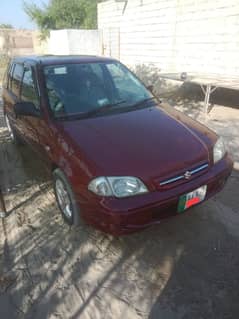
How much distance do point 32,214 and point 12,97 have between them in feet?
6.62

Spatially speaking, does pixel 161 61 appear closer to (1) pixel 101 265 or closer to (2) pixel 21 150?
(2) pixel 21 150

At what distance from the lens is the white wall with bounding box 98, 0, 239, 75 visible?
23.6 feet

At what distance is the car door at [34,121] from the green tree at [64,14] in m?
18.9

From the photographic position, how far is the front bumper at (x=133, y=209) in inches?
79.3

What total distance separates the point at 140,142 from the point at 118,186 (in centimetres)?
53

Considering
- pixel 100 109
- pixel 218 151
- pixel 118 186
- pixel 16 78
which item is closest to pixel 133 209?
pixel 118 186

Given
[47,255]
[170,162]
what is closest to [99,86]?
[170,162]

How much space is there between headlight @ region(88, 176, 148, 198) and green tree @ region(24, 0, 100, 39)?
20.8 meters

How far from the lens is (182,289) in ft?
6.77

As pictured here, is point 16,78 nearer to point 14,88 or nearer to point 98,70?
point 14,88

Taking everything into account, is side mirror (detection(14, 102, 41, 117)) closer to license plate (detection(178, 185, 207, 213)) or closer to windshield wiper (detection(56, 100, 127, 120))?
windshield wiper (detection(56, 100, 127, 120))

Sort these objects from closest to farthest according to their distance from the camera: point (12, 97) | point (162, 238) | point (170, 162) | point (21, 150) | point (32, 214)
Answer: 1. point (170, 162)
2. point (162, 238)
3. point (32, 214)
4. point (12, 97)
5. point (21, 150)

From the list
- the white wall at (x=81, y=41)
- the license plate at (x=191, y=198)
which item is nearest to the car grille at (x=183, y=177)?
the license plate at (x=191, y=198)

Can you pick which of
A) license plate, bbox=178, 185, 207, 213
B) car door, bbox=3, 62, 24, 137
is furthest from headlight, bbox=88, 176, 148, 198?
car door, bbox=3, 62, 24, 137
